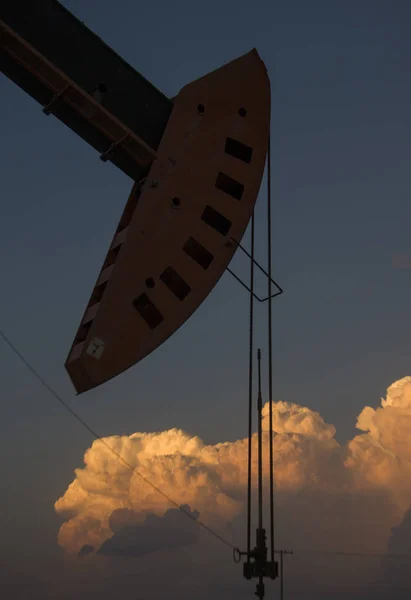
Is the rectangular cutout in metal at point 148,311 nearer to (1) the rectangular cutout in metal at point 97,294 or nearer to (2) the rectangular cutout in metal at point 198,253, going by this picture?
(1) the rectangular cutout in metal at point 97,294

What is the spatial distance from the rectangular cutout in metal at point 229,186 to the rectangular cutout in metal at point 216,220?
0.50 m

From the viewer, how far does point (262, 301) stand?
17156 mm

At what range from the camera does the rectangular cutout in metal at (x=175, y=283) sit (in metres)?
15.8

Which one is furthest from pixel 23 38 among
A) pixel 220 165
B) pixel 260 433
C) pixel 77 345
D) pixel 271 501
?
pixel 271 501

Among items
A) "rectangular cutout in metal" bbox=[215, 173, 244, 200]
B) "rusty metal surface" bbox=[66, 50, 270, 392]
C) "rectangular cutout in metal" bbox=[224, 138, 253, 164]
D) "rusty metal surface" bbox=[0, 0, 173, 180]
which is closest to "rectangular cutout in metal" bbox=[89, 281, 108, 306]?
"rusty metal surface" bbox=[66, 50, 270, 392]

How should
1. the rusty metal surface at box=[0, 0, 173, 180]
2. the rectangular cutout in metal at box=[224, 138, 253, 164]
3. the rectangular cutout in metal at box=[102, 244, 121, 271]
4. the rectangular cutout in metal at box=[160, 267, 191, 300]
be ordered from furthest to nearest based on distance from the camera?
the rectangular cutout in metal at box=[224, 138, 253, 164] < the rectangular cutout in metal at box=[160, 267, 191, 300] < the rectangular cutout in metal at box=[102, 244, 121, 271] < the rusty metal surface at box=[0, 0, 173, 180]

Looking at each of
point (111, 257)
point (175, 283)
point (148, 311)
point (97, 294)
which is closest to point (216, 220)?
point (175, 283)

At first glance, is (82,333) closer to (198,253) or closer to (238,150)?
(198,253)

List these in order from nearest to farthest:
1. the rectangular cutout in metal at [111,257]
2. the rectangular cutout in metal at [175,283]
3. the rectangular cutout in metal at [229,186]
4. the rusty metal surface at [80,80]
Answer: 1. the rusty metal surface at [80,80]
2. the rectangular cutout in metal at [111,257]
3. the rectangular cutout in metal at [175,283]
4. the rectangular cutout in metal at [229,186]

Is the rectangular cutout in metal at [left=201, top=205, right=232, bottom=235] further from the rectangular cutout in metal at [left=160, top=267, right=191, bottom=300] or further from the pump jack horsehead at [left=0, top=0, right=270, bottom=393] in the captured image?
the rectangular cutout in metal at [left=160, top=267, right=191, bottom=300]

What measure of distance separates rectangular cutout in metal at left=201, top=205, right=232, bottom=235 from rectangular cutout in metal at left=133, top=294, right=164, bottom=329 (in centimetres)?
203

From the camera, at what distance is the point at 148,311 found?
610 inches

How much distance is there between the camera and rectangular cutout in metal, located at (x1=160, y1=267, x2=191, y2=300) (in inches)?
623

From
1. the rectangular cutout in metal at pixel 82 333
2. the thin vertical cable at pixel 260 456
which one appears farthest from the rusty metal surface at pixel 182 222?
the thin vertical cable at pixel 260 456
